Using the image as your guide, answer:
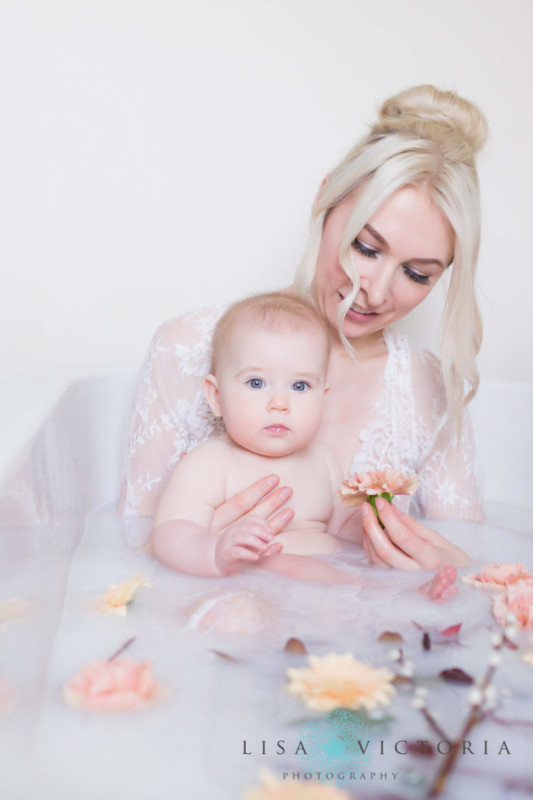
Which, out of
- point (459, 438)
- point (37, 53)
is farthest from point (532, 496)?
point (37, 53)

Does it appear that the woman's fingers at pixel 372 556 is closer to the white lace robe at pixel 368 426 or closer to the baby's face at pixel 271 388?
the baby's face at pixel 271 388

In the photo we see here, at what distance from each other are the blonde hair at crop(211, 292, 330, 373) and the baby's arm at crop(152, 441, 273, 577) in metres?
0.25

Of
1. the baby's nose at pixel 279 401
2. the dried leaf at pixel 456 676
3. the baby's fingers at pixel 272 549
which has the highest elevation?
the baby's nose at pixel 279 401

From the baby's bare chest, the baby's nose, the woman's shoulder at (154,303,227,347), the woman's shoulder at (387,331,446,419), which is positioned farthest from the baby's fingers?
the woman's shoulder at (387,331,446,419)

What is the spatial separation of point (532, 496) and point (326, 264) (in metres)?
1.05

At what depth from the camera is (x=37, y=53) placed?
259 cm

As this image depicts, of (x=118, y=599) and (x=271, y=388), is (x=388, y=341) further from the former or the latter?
(x=118, y=599)

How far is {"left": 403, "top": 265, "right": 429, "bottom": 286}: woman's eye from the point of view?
1.83 metres

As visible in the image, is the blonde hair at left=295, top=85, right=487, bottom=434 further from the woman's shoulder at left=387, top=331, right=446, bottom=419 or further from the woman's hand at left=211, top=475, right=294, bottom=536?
the woman's hand at left=211, top=475, right=294, bottom=536

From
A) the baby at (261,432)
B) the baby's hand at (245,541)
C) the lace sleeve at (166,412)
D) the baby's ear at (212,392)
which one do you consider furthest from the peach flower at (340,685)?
the lace sleeve at (166,412)

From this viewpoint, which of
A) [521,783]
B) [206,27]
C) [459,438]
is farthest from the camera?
[206,27]

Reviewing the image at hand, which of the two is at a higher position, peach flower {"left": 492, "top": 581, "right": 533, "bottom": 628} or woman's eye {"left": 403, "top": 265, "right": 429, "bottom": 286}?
woman's eye {"left": 403, "top": 265, "right": 429, "bottom": 286}

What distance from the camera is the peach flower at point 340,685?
100cm

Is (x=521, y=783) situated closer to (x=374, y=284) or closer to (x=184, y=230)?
(x=374, y=284)
